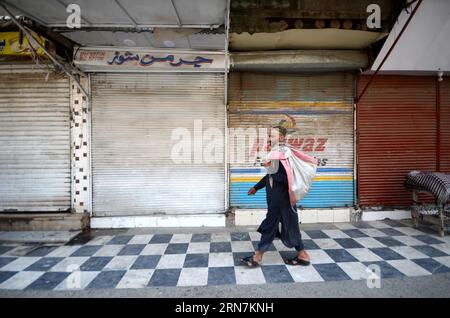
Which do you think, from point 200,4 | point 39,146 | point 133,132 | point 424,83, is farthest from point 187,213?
point 424,83

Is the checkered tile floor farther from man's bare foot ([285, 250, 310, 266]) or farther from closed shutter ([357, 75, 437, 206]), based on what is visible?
closed shutter ([357, 75, 437, 206])

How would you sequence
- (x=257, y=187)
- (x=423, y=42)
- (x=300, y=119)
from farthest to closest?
(x=300, y=119) < (x=423, y=42) < (x=257, y=187)

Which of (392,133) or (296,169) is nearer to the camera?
(296,169)

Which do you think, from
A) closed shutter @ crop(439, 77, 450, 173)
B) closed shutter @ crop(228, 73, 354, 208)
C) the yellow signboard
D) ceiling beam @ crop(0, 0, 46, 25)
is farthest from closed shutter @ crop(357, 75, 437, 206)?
the yellow signboard

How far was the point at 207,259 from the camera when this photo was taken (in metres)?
4.04

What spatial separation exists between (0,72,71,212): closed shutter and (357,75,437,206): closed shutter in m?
7.06

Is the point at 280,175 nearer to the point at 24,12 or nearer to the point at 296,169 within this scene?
the point at 296,169

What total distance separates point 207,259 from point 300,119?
3.81 metres

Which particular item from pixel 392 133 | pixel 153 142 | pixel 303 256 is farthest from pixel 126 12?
pixel 392 133

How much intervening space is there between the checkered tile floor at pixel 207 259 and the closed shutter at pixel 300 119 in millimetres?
1041

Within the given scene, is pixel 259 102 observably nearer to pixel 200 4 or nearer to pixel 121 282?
pixel 200 4

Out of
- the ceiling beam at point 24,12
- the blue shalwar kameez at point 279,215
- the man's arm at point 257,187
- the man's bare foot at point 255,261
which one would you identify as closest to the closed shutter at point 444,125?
the blue shalwar kameez at point 279,215

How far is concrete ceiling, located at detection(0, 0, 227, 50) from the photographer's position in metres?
3.88

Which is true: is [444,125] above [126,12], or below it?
below
